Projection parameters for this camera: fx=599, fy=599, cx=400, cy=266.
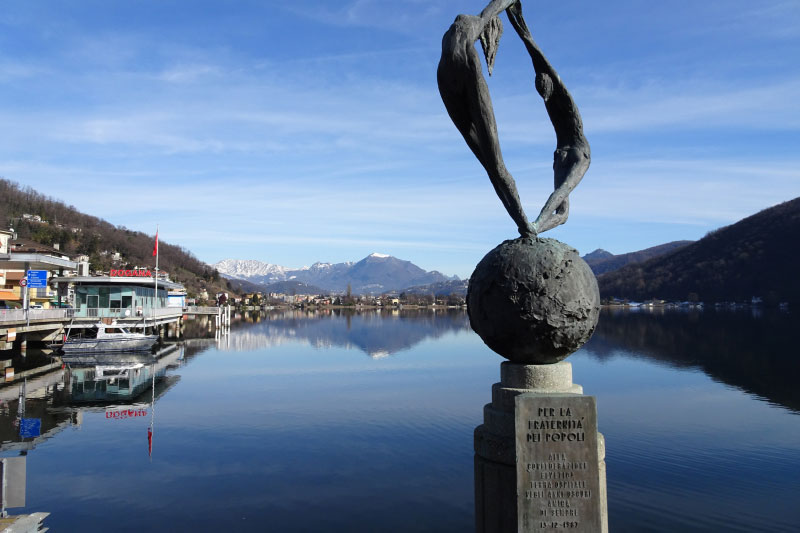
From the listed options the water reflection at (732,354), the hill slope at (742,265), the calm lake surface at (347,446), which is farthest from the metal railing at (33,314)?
the hill slope at (742,265)

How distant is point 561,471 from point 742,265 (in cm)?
16342

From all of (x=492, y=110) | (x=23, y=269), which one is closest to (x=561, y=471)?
Result: (x=492, y=110)

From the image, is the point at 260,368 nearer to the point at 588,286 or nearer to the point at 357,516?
the point at 357,516

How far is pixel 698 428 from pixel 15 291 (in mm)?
49778

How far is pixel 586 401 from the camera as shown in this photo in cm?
624

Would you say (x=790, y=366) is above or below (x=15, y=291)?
below

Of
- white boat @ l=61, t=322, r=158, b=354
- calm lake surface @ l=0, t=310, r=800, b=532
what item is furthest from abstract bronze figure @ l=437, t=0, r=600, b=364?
white boat @ l=61, t=322, r=158, b=354

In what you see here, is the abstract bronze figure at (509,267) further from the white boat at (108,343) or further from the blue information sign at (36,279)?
the blue information sign at (36,279)

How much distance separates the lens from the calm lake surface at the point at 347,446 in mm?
12148

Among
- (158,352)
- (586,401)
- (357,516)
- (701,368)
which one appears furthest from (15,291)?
(586,401)

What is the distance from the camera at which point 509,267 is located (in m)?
6.80

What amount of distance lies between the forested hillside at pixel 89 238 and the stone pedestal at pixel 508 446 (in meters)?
93.2

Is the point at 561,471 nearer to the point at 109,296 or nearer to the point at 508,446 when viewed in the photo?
the point at 508,446

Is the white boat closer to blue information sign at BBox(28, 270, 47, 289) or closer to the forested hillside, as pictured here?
blue information sign at BBox(28, 270, 47, 289)
